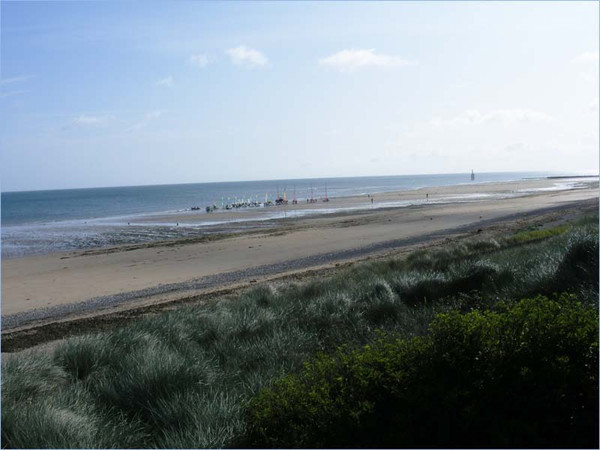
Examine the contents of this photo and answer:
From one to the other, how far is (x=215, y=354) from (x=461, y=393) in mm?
3285

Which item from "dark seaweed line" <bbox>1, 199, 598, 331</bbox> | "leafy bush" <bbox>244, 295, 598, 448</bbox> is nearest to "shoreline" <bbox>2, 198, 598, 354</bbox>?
"dark seaweed line" <bbox>1, 199, 598, 331</bbox>

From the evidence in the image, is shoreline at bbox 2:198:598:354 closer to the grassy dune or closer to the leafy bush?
the grassy dune

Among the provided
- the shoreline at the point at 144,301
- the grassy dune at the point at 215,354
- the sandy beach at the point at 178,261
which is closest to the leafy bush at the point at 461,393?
the grassy dune at the point at 215,354

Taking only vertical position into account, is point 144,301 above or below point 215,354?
below

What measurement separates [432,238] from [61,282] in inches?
595

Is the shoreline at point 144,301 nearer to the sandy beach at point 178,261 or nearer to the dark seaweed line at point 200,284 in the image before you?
the dark seaweed line at point 200,284

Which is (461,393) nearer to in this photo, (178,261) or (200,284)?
(200,284)

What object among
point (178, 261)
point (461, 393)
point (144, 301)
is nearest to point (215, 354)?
point (461, 393)

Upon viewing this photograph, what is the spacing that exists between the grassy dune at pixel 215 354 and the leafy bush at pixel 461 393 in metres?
0.57

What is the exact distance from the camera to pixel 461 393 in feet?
12.2

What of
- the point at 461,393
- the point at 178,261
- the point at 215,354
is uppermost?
the point at 461,393

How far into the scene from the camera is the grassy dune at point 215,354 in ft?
13.9

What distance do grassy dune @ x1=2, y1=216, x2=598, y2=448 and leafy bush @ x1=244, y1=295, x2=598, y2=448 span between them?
1.85 ft

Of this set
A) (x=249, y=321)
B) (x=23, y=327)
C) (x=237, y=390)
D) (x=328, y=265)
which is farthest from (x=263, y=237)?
(x=237, y=390)
